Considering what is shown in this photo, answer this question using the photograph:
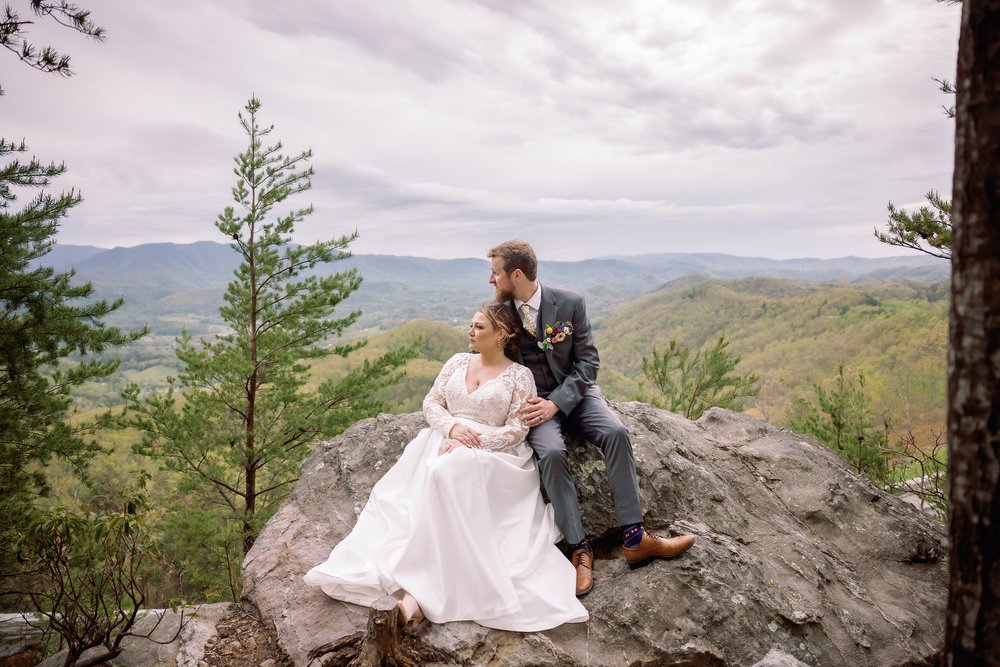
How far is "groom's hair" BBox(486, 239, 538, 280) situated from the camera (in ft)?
14.6

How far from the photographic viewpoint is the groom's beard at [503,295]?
15.2 feet

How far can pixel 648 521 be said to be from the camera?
4.31m

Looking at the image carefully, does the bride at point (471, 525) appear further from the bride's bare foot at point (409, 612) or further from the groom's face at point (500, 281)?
the groom's face at point (500, 281)

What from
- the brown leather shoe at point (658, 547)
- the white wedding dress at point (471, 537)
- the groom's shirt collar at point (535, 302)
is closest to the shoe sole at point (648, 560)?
the brown leather shoe at point (658, 547)

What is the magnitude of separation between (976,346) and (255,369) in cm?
959

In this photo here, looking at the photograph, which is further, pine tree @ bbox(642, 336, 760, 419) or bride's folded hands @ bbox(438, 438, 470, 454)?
pine tree @ bbox(642, 336, 760, 419)

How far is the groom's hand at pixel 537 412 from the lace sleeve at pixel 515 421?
48mm

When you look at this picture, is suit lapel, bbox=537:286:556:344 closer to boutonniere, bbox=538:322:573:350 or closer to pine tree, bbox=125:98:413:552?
boutonniere, bbox=538:322:573:350

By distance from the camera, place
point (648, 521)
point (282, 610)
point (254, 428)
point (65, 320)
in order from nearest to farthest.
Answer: point (282, 610) < point (648, 521) < point (65, 320) < point (254, 428)

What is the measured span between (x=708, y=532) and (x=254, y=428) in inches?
333

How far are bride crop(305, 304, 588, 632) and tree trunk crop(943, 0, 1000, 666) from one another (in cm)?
230

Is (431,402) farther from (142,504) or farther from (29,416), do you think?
(29,416)

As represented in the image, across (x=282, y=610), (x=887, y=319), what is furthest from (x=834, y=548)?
(x=887, y=319)

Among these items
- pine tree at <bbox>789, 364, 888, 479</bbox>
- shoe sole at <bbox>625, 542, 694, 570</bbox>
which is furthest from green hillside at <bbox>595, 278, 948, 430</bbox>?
shoe sole at <bbox>625, 542, 694, 570</bbox>
